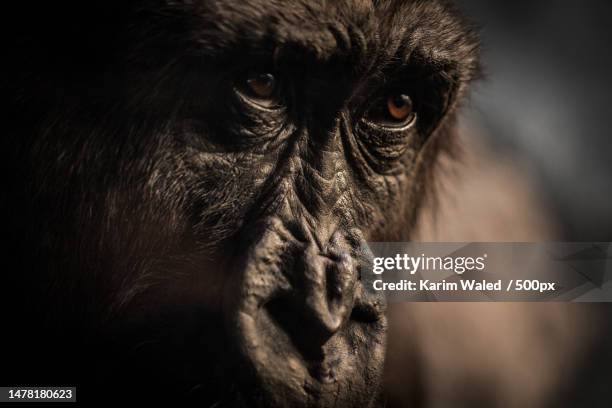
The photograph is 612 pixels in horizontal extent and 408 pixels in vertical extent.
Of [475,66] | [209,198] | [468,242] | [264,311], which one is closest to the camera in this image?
[264,311]

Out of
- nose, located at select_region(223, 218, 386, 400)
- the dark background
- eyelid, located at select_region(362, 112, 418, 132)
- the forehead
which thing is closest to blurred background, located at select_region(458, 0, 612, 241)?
the dark background

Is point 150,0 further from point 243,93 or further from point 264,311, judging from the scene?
point 264,311

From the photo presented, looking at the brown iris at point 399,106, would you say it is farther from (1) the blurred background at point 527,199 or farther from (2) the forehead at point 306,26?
(1) the blurred background at point 527,199

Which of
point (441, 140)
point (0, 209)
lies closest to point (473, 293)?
point (441, 140)

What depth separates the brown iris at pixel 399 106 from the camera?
1.76 m

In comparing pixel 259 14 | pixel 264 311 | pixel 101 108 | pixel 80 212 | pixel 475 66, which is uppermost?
pixel 475 66

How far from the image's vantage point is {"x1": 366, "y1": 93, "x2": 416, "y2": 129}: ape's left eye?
69.1 inches

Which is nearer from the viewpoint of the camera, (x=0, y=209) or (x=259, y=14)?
(x=259, y=14)

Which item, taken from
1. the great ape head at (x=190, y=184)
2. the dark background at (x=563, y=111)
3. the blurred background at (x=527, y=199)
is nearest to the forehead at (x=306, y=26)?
the great ape head at (x=190, y=184)

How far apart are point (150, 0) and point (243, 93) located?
26 cm

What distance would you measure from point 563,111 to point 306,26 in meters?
2.54

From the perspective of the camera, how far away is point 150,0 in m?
→ 1.39

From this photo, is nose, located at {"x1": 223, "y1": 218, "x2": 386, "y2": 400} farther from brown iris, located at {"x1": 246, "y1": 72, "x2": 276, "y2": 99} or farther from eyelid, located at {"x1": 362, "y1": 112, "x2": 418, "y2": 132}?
eyelid, located at {"x1": 362, "y1": 112, "x2": 418, "y2": 132}

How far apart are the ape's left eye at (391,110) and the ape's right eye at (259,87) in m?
0.33
